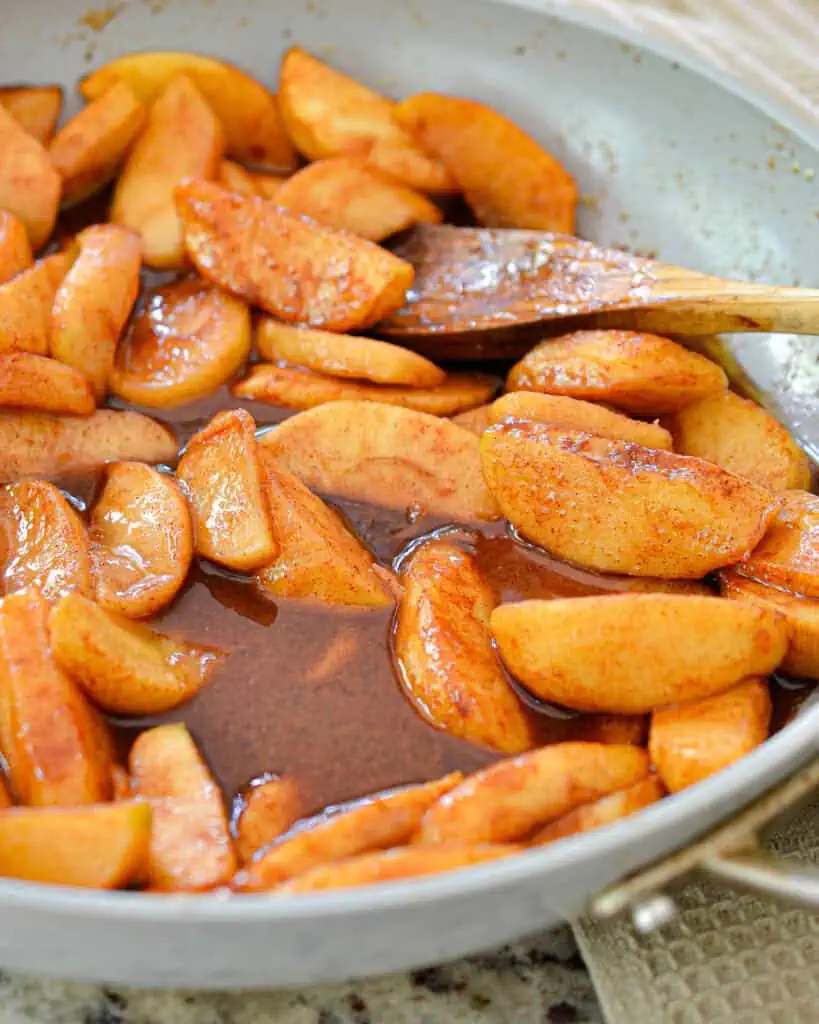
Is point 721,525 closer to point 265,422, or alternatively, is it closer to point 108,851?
point 265,422

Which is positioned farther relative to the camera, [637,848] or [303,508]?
Result: [303,508]

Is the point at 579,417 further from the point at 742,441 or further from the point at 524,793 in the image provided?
the point at 524,793

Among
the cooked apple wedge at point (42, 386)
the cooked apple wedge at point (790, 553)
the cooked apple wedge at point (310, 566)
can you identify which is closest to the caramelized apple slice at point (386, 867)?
the cooked apple wedge at point (310, 566)

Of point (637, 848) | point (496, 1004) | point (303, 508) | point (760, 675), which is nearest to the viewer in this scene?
point (637, 848)

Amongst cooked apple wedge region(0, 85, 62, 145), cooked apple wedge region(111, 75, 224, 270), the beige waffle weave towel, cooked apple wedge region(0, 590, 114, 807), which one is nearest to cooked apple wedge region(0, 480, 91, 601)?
cooked apple wedge region(0, 590, 114, 807)

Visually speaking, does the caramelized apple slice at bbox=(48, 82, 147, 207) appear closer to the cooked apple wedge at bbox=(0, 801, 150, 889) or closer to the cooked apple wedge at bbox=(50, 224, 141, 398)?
the cooked apple wedge at bbox=(50, 224, 141, 398)

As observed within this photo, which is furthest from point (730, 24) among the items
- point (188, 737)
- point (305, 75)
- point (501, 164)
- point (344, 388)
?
point (188, 737)

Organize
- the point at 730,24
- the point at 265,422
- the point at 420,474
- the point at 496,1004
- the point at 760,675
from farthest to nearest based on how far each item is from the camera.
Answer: the point at 730,24 < the point at 265,422 < the point at 420,474 < the point at 760,675 < the point at 496,1004
